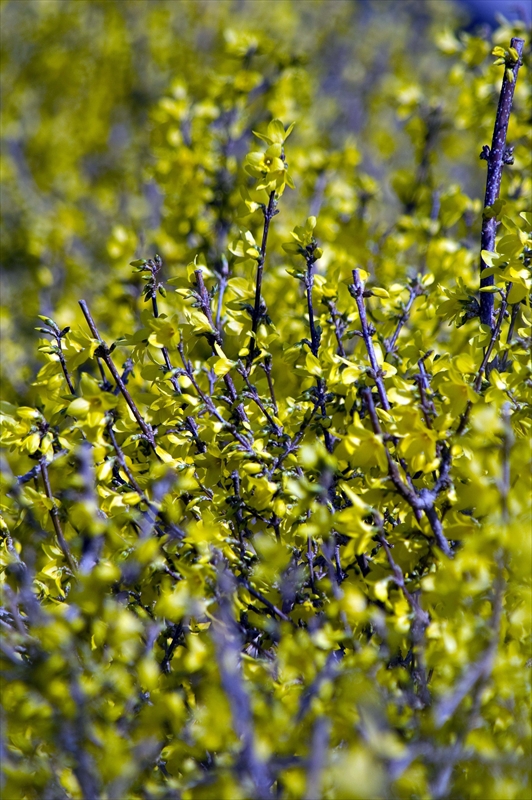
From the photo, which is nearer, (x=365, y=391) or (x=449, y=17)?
(x=365, y=391)

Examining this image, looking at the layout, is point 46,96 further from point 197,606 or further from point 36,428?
point 197,606

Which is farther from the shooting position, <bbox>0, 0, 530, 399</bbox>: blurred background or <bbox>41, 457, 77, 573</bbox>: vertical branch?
<bbox>0, 0, 530, 399</bbox>: blurred background

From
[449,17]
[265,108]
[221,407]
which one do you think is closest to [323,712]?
[221,407]

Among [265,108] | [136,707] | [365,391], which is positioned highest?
[265,108]

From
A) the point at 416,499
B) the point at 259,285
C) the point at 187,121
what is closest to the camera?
the point at 416,499

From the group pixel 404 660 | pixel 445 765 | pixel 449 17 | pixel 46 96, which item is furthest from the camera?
pixel 449 17

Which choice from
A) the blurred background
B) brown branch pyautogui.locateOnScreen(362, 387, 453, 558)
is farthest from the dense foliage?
the blurred background

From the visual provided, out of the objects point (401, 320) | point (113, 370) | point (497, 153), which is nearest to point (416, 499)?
point (113, 370)

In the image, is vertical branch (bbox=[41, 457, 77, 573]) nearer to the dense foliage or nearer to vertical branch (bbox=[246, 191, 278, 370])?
the dense foliage

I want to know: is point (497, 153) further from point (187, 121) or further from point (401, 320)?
point (187, 121)
